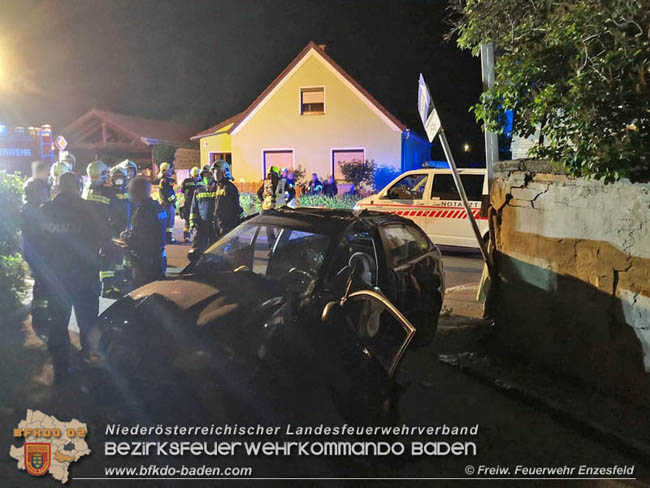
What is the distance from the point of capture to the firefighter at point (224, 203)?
8297mm

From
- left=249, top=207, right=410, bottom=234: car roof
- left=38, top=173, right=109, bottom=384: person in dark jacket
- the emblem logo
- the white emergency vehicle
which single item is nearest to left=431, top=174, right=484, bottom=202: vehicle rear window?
the white emergency vehicle

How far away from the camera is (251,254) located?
17.0 ft

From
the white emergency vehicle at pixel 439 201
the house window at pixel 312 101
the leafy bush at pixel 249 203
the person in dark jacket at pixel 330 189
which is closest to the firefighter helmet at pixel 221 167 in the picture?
the white emergency vehicle at pixel 439 201

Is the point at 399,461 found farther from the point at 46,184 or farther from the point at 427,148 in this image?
the point at 427,148

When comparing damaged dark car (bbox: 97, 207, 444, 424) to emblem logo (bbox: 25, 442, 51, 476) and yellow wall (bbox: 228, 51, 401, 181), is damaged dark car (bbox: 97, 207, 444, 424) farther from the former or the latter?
yellow wall (bbox: 228, 51, 401, 181)

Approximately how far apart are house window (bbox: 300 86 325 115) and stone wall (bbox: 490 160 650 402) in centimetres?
1784

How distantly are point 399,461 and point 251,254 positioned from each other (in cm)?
258

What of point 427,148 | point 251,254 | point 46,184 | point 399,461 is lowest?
point 399,461

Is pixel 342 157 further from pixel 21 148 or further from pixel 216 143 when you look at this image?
pixel 21 148

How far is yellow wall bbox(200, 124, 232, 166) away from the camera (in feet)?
80.8

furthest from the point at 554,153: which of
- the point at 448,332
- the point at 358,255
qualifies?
the point at 448,332

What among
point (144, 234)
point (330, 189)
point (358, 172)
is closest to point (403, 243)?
point (144, 234)

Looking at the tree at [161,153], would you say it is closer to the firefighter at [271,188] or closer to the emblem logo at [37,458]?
the firefighter at [271,188]

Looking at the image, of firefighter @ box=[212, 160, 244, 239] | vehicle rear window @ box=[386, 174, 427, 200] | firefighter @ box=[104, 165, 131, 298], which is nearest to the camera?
firefighter @ box=[104, 165, 131, 298]
